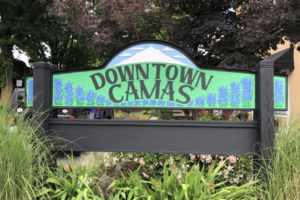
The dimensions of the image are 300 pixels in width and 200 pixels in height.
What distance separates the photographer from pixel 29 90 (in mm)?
3229

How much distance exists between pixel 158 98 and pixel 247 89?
1.07 meters

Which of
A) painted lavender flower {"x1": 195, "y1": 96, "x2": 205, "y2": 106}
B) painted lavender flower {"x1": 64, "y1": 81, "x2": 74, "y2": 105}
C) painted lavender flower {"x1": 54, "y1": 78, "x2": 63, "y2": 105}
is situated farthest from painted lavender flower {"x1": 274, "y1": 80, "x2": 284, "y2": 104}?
painted lavender flower {"x1": 54, "y1": 78, "x2": 63, "y2": 105}

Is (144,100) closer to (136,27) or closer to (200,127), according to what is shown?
(200,127)

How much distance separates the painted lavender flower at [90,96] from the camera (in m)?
3.07

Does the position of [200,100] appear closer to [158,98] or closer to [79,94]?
[158,98]

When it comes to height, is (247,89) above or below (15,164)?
above

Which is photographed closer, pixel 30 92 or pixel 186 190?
pixel 186 190

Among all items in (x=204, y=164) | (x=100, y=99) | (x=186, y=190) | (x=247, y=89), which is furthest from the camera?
(x=204, y=164)

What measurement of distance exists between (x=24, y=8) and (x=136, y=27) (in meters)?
11.4

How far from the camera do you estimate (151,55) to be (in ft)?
9.80

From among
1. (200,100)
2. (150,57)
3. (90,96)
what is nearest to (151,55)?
(150,57)

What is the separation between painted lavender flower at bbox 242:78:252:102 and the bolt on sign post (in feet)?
0.04

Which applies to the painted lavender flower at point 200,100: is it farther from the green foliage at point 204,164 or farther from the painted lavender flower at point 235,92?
the green foliage at point 204,164

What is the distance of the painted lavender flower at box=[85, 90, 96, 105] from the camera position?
3.07 meters
